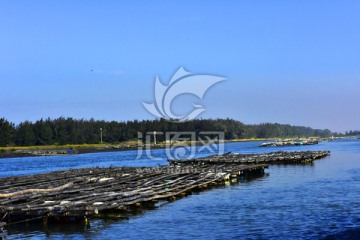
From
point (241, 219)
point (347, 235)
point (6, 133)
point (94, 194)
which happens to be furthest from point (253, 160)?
point (6, 133)

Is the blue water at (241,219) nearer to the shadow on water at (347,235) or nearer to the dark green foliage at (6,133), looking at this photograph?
the shadow on water at (347,235)

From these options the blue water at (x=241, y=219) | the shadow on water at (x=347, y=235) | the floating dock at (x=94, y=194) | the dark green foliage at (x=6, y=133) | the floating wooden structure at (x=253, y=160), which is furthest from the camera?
the dark green foliage at (x=6, y=133)

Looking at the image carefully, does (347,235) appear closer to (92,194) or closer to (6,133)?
(92,194)

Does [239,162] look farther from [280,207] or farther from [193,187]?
[280,207]

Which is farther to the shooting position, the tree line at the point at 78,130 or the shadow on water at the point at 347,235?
the tree line at the point at 78,130

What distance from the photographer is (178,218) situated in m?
22.9

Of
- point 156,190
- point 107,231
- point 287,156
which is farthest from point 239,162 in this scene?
point 107,231

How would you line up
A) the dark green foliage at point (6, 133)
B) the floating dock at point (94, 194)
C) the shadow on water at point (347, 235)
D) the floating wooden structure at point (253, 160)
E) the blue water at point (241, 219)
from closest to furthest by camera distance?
the shadow on water at point (347, 235)
the blue water at point (241, 219)
the floating dock at point (94, 194)
the floating wooden structure at point (253, 160)
the dark green foliage at point (6, 133)

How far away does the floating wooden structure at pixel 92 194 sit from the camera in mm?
21797

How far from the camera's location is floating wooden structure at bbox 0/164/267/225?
21.8 m

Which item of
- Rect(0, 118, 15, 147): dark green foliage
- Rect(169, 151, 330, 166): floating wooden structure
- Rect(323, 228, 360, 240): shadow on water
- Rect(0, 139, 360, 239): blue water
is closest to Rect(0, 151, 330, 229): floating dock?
Rect(0, 139, 360, 239): blue water

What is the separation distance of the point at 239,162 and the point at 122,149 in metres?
94.5

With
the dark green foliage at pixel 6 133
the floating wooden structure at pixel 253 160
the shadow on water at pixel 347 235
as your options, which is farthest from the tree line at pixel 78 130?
the shadow on water at pixel 347 235

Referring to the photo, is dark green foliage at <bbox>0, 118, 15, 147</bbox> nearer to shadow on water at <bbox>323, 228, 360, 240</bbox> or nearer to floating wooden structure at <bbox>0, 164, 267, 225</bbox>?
floating wooden structure at <bbox>0, 164, 267, 225</bbox>
